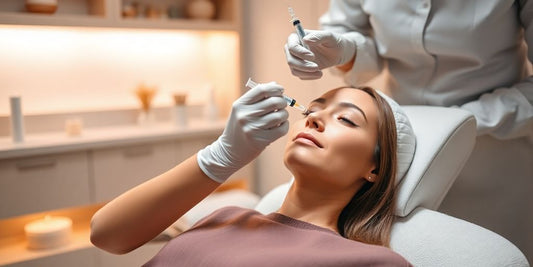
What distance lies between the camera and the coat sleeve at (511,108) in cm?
136

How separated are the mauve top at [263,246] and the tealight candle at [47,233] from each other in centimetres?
128

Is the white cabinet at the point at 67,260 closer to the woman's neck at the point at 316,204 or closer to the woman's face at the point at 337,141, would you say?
the woman's neck at the point at 316,204

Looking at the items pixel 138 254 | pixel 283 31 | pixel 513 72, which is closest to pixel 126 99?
pixel 283 31

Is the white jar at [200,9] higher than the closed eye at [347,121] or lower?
higher

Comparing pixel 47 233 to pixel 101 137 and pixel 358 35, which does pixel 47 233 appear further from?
pixel 358 35

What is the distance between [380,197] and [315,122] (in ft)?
0.90

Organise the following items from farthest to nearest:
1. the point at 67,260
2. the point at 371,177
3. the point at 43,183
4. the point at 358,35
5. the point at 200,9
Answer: the point at 200,9 < the point at 43,183 < the point at 67,260 < the point at 358,35 < the point at 371,177

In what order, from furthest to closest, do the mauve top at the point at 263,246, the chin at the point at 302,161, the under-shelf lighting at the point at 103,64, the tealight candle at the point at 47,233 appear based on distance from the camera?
the under-shelf lighting at the point at 103,64 → the tealight candle at the point at 47,233 → the chin at the point at 302,161 → the mauve top at the point at 263,246

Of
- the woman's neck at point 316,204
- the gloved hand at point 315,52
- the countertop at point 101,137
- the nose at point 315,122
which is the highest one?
the gloved hand at point 315,52

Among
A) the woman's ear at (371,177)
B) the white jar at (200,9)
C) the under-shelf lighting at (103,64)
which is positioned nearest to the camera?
the woman's ear at (371,177)

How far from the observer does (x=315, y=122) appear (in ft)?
4.14

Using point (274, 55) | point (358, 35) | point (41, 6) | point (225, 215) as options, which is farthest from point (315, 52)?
point (41, 6)

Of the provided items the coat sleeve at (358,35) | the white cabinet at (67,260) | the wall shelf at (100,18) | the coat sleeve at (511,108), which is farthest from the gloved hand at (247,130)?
the wall shelf at (100,18)

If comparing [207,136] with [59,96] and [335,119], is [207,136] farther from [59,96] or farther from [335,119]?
[335,119]
